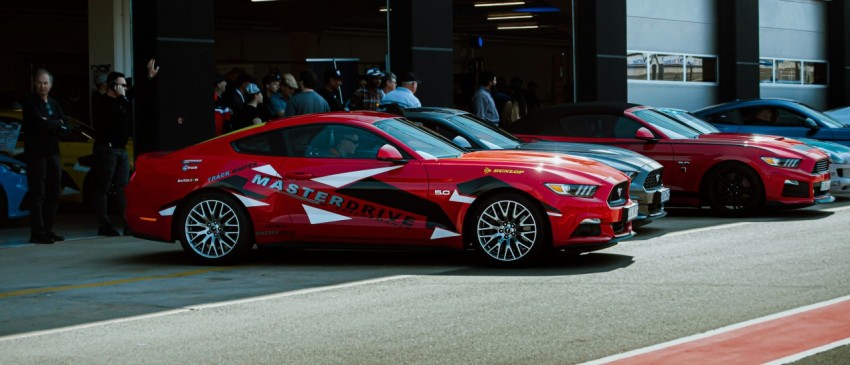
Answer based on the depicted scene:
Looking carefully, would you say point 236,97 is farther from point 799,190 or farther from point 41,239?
point 799,190

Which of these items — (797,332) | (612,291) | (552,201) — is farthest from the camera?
(552,201)

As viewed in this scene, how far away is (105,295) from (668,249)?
16.9 feet

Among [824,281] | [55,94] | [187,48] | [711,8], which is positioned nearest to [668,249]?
[824,281]

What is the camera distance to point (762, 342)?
22.3ft

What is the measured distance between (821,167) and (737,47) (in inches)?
545

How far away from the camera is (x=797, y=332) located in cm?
706

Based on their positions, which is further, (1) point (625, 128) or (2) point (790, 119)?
(2) point (790, 119)

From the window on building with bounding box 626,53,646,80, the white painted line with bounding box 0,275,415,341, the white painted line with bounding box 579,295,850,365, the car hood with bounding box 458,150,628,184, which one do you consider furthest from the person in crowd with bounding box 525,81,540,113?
the white painted line with bounding box 579,295,850,365

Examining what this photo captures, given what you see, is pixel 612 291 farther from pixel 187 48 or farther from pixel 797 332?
pixel 187 48

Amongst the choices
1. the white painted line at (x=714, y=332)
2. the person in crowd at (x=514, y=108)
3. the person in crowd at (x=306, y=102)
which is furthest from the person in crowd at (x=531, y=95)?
the white painted line at (x=714, y=332)

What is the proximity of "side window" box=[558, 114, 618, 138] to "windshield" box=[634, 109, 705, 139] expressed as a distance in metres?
0.38

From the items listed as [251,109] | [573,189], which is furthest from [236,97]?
[573,189]

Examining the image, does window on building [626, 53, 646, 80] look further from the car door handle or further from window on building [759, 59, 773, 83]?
the car door handle

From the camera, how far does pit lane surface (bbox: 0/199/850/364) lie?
6895 millimetres
